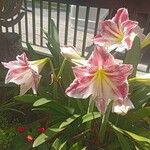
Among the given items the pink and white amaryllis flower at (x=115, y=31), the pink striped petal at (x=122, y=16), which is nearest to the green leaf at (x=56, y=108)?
the pink and white amaryllis flower at (x=115, y=31)

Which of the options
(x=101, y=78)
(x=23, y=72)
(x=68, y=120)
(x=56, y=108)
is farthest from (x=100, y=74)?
(x=56, y=108)

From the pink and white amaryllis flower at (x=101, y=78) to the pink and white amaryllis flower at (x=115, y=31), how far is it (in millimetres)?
258

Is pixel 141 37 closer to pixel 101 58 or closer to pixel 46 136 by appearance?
pixel 101 58

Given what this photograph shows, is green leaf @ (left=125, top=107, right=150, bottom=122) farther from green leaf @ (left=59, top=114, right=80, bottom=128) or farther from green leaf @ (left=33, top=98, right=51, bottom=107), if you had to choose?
green leaf @ (left=33, top=98, right=51, bottom=107)

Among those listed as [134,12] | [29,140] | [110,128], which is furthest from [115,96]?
[134,12]

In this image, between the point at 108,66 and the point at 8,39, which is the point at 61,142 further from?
the point at 8,39

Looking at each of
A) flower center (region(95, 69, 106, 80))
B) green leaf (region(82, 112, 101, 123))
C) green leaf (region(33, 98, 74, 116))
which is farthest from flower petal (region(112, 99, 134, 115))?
green leaf (region(33, 98, 74, 116))

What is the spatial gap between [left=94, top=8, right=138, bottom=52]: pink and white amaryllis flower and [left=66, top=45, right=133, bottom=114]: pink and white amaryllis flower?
0.26 m

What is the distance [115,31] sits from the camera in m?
1.78

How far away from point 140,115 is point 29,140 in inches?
31.1

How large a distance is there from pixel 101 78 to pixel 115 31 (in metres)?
0.39

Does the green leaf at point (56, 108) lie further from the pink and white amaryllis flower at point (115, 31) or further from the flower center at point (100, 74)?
the flower center at point (100, 74)

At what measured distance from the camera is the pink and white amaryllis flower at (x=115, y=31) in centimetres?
170

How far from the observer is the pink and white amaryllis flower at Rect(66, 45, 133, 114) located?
143 centimetres
